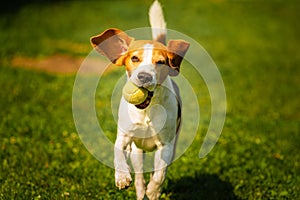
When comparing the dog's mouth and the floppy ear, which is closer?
the dog's mouth

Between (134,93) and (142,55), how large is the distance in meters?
0.43

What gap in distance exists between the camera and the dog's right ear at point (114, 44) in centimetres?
449

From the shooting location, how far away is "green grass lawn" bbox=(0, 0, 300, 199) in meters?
5.61

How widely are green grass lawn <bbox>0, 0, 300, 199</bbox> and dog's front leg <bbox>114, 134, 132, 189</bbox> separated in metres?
1.08

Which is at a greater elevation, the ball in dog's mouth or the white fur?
the ball in dog's mouth

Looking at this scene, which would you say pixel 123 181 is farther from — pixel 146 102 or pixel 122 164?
pixel 146 102

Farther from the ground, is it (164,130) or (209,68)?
(164,130)

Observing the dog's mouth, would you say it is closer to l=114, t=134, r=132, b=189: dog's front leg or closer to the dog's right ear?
l=114, t=134, r=132, b=189: dog's front leg

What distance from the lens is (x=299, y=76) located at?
1327 cm

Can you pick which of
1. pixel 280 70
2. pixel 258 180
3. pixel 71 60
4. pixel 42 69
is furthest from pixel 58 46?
pixel 258 180

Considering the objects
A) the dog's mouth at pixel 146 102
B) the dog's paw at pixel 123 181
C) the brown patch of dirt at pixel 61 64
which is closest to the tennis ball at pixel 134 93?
the dog's mouth at pixel 146 102

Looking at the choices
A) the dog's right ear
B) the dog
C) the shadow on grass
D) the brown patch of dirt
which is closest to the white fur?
A: the dog

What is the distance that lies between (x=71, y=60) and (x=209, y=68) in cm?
405

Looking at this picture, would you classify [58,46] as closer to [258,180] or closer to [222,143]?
[222,143]
